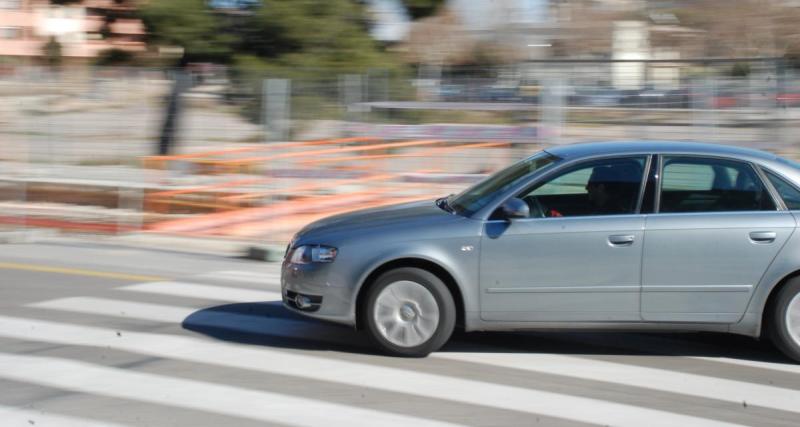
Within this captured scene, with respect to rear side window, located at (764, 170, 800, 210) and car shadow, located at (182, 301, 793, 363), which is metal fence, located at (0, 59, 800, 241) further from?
rear side window, located at (764, 170, 800, 210)

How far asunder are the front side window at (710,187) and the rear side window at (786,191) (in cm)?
8

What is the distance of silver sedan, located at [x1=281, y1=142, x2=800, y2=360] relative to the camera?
6.62m

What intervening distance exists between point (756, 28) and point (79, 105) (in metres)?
29.4

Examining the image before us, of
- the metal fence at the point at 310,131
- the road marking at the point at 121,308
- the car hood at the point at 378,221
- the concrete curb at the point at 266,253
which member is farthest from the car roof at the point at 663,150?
the metal fence at the point at 310,131

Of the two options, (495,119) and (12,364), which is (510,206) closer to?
(12,364)

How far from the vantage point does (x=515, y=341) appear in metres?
7.36

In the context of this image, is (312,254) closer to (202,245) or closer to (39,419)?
(39,419)

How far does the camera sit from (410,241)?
670 cm

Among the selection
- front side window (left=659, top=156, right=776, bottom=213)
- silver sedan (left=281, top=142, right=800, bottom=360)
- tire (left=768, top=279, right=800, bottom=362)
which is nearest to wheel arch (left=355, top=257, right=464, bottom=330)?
silver sedan (left=281, top=142, right=800, bottom=360)

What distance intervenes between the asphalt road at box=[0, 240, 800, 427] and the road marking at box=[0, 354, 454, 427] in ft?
0.04

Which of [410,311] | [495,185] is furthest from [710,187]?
[410,311]

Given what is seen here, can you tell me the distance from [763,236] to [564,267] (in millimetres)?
1299

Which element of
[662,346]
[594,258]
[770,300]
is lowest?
[662,346]

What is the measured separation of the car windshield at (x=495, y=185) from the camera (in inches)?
274
